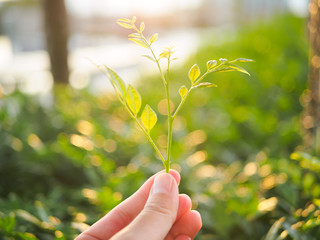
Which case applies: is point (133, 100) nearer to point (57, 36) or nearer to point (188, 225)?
point (188, 225)

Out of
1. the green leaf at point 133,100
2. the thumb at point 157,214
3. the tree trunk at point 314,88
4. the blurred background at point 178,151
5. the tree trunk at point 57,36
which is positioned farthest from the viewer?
the tree trunk at point 57,36

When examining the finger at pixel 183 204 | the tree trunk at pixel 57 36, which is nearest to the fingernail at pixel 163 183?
the finger at pixel 183 204

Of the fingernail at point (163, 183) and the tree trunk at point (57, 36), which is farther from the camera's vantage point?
the tree trunk at point (57, 36)

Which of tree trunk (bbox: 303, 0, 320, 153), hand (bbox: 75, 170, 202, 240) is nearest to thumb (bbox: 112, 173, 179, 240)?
hand (bbox: 75, 170, 202, 240)

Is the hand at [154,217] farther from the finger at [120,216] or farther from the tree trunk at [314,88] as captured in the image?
the tree trunk at [314,88]

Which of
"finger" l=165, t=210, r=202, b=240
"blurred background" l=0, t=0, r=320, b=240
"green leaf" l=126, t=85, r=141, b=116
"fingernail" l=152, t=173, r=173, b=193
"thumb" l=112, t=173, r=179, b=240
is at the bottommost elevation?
"blurred background" l=0, t=0, r=320, b=240

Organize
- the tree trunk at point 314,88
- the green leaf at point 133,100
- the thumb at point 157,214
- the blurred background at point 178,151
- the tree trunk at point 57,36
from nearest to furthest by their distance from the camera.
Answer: the thumb at point 157,214 → the green leaf at point 133,100 → the blurred background at point 178,151 → the tree trunk at point 314,88 → the tree trunk at point 57,36

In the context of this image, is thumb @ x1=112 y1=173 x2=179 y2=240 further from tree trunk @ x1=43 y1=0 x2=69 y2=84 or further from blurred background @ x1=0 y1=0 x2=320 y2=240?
tree trunk @ x1=43 y1=0 x2=69 y2=84

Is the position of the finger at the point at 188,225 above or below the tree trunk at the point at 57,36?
below
